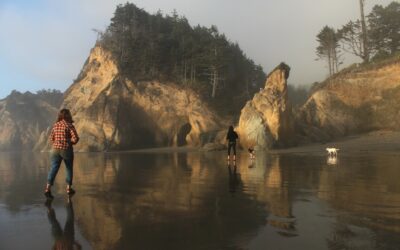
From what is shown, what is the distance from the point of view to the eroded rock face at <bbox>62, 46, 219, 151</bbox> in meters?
49.5

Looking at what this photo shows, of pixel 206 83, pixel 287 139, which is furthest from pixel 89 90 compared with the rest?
pixel 287 139

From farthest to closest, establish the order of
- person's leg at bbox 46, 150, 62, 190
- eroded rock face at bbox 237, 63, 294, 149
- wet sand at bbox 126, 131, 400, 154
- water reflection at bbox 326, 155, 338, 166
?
eroded rock face at bbox 237, 63, 294, 149 < wet sand at bbox 126, 131, 400, 154 < water reflection at bbox 326, 155, 338, 166 < person's leg at bbox 46, 150, 62, 190

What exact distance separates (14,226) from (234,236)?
345 cm

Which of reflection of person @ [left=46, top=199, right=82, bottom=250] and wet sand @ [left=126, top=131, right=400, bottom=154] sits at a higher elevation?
wet sand @ [left=126, top=131, right=400, bottom=154]

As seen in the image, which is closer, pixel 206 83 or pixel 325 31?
pixel 206 83

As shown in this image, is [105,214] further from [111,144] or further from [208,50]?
[208,50]

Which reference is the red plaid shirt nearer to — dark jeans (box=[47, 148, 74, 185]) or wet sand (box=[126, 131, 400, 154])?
dark jeans (box=[47, 148, 74, 185])

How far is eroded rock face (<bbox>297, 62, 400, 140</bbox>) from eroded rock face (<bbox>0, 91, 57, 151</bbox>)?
51.6 meters

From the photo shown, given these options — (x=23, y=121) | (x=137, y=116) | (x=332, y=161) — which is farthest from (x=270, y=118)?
(x=23, y=121)

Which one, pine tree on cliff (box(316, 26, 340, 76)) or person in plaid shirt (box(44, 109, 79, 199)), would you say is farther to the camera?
pine tree on cliff (box(316, 26, 340, 76))

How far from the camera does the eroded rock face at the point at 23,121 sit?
78875mm

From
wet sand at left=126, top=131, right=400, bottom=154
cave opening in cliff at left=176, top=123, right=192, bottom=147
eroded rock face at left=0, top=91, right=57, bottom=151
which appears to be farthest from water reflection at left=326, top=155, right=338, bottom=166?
eroded rock face at left=0, top=91, right=57, bottom=151

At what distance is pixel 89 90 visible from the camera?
5784 cm

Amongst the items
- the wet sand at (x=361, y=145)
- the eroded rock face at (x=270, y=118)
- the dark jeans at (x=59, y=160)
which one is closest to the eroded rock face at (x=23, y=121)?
the eroded rock face at (x=270, y=118)
